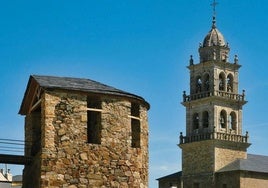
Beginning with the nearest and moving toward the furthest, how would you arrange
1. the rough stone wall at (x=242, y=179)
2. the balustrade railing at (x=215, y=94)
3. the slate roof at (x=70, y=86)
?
the slate roof at (x=70, y=86), the rough stone wall at (x=242, y=179), the balustrade railing at (x=215, y=94)

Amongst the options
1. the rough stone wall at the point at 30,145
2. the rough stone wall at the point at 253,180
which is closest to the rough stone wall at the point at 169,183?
the rough stone wall at the point at 253,180

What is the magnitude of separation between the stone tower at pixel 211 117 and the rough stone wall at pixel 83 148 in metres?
50.9

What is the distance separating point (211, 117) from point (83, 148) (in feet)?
177

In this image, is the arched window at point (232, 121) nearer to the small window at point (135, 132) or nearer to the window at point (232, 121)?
the window at point (232, 121)

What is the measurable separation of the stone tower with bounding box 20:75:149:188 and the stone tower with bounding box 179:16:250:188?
5048 cm

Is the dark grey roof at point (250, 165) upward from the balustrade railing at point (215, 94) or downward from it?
downward

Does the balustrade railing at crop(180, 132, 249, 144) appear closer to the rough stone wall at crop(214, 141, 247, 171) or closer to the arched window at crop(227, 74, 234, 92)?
the rough stone wall at crop(214, 141, 247, 171)

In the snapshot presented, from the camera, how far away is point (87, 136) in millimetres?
25344

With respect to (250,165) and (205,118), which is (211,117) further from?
(250,165)

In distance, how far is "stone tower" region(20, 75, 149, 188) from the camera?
79.4 ft

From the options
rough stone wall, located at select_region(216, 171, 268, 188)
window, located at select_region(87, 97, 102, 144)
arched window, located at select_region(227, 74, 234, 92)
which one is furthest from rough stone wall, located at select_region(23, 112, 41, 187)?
arched window, located at select_region(227, 74, 234, 92)

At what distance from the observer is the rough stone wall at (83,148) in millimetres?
24125

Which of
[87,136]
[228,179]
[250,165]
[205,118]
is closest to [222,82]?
[205,118]

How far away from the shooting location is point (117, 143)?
2506cm
